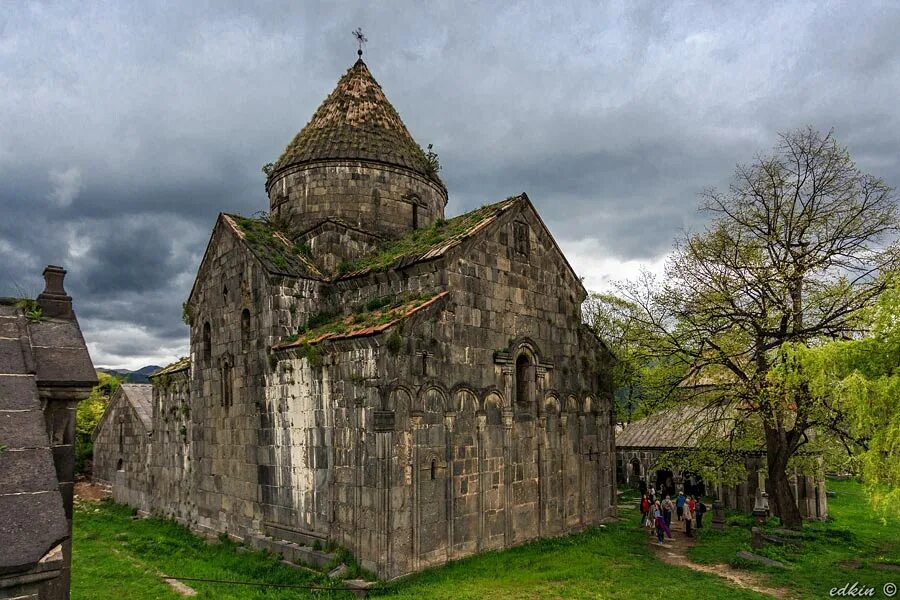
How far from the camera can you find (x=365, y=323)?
12602mm

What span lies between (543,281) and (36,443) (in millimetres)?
12505

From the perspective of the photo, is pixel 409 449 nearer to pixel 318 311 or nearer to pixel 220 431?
pixel 318 311

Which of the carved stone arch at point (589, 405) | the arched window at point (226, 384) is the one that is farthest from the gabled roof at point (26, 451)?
the carved stone arch at point (589, 405)

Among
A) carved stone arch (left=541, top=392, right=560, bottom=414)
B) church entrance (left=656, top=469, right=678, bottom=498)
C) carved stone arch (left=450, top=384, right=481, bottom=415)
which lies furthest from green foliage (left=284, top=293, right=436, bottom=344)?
church entrance (left=656, top=469, right=678, bottom=498)

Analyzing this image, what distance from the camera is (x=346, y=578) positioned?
36.7 ft

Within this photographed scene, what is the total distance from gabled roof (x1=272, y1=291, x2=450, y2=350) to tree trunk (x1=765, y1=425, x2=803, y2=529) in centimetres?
1013

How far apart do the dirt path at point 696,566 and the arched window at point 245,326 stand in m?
11.4

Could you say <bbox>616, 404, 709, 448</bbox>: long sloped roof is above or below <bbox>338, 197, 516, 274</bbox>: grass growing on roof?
below

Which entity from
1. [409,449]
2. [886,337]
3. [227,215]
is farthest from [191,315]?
[886,337]

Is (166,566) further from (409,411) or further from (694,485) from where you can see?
(694,485)

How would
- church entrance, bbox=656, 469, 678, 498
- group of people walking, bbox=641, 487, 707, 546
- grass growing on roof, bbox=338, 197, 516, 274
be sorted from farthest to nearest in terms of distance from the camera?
church entrance, bbox=656, 469, 678, 498, group of people walking, bbox=641, 487, 707, 546, grass growing on roof, bbox=338, 197, 516, 274

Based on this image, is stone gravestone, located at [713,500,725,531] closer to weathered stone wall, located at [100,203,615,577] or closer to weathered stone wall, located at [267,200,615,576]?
weathered stone wall, located at [100,203,615,577]

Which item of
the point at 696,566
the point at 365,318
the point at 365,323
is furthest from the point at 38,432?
the point at 696,566

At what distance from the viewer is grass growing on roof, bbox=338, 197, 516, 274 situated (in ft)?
46.1
